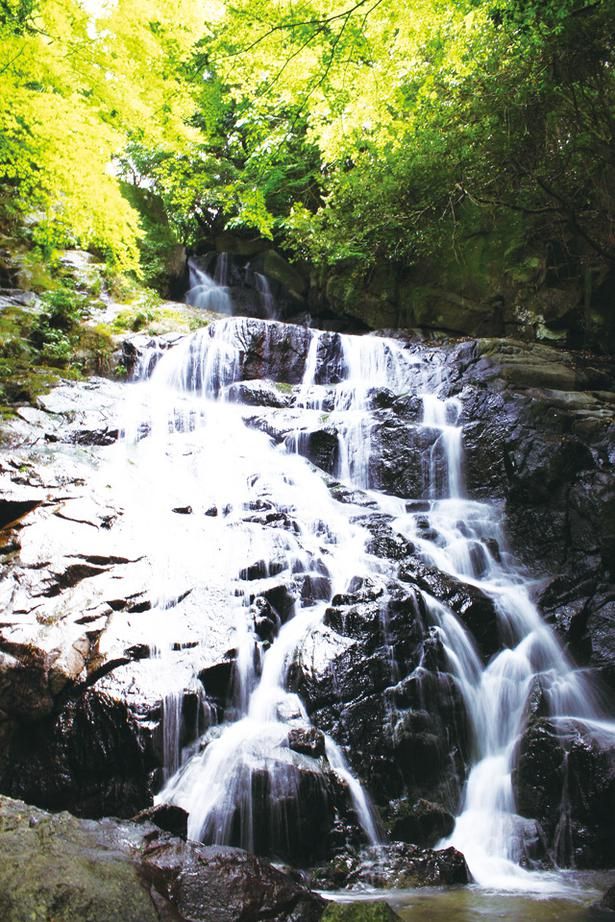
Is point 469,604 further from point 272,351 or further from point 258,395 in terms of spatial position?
point 272,351

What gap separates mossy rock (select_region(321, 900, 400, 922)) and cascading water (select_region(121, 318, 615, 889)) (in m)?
1.80

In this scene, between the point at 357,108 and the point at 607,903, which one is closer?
the point at 607,903

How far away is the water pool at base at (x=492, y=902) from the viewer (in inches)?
149

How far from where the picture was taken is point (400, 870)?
4508 mm

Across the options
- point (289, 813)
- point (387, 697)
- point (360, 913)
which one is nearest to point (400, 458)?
point (387, 697)

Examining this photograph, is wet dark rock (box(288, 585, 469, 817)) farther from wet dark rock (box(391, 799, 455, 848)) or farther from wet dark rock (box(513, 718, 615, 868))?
wet dark rock (box(513, 718, 615, 868))

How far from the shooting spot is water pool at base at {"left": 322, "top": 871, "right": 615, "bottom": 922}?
380 cm

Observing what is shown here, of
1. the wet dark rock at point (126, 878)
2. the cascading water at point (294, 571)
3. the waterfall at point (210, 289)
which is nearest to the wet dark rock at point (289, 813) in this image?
the cascading water at point (294, 571)

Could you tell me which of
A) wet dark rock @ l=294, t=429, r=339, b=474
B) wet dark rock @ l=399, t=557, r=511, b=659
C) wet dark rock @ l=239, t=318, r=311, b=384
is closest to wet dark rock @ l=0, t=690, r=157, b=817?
wet dark rock @ l=399, t=557, r=511, b=659

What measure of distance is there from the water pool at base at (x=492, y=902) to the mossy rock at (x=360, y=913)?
3.20 feet

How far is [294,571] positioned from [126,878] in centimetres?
446

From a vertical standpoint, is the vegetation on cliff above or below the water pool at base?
above

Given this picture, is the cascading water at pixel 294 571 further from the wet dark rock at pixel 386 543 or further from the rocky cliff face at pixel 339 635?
the wet dark rock at pixel 386 543

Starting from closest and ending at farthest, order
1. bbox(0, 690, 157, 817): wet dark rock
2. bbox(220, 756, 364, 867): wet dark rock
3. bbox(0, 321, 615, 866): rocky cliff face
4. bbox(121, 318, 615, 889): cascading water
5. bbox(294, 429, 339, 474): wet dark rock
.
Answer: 1. bbox(220, 756, 364, 867): wet dark rock
2. bbox(121, 318, 615, 889): cascading water
3. bbox(0, 690, 157, 817): wet dark rock
4. bbox(0, 321, 615, 866): rocky cliff face
5. bbox(294, 429, 339, 474): wet dark rock
